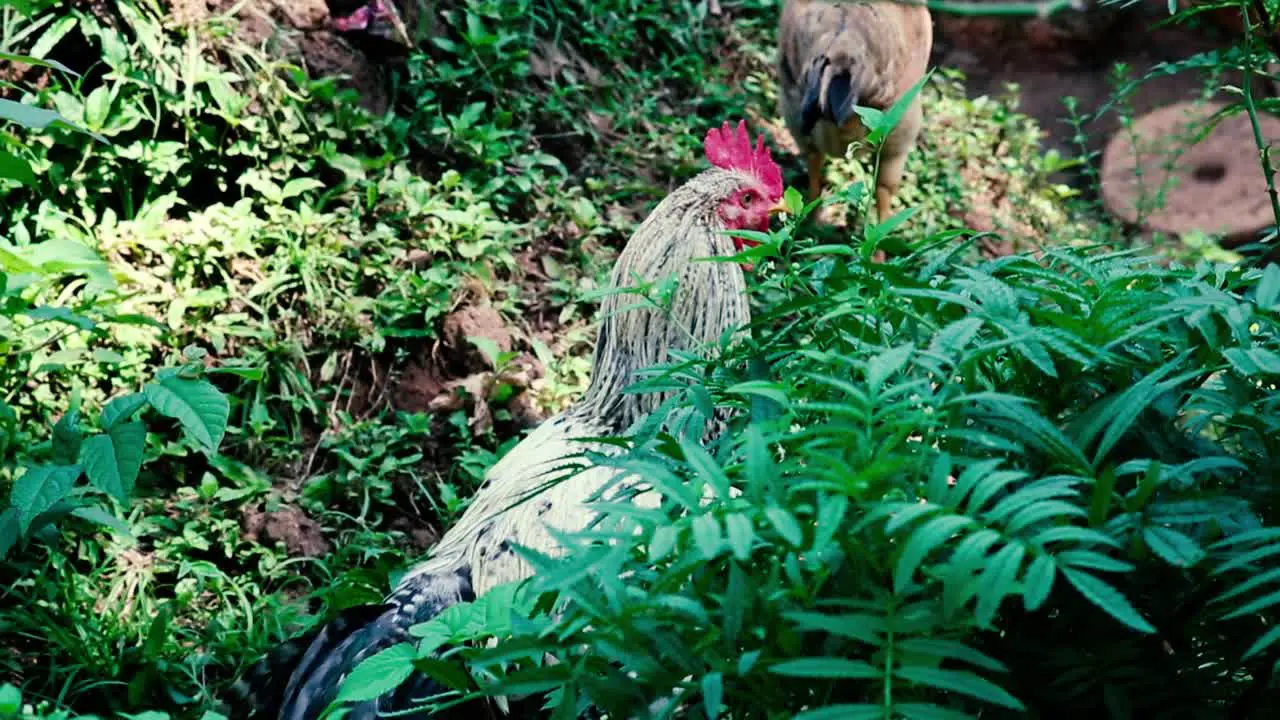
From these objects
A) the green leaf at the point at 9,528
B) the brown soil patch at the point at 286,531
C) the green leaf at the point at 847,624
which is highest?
the green leaf at the point at 847,624

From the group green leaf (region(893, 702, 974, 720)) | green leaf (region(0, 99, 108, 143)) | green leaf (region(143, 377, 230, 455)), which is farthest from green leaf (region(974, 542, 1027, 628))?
green leaf (region(143, 377, 230, 455))

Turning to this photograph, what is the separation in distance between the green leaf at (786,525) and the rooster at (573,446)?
121 centimetres

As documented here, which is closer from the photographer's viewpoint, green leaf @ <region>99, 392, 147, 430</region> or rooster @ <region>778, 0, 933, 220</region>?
green leaf @ <region>99, 392, 147, 430</region>

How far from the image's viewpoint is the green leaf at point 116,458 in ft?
7.59

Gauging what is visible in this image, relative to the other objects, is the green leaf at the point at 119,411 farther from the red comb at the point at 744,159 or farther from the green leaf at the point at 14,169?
the red comb at the point at 744,159

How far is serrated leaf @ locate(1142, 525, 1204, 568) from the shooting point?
43.5 inches

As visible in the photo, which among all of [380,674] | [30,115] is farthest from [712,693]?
[30,115]

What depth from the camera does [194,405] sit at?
2.46 metres

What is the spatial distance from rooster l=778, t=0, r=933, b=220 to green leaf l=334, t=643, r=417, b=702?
397 centimetres

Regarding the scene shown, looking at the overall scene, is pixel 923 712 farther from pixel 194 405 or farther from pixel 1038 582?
pixel 194 405

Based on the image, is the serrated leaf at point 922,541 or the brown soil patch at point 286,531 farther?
the brown soil patch at point 286,531

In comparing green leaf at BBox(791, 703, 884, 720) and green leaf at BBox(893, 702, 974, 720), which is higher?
green leaf at BBox(893, 702, 974, 720)

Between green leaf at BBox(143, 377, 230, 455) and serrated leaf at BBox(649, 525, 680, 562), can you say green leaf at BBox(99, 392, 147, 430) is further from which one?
serrated leaf at BBox(649, 525, 680, 562)

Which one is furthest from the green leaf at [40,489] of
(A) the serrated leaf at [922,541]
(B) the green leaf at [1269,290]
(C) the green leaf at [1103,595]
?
(B) the green leaf at [1269,290]
